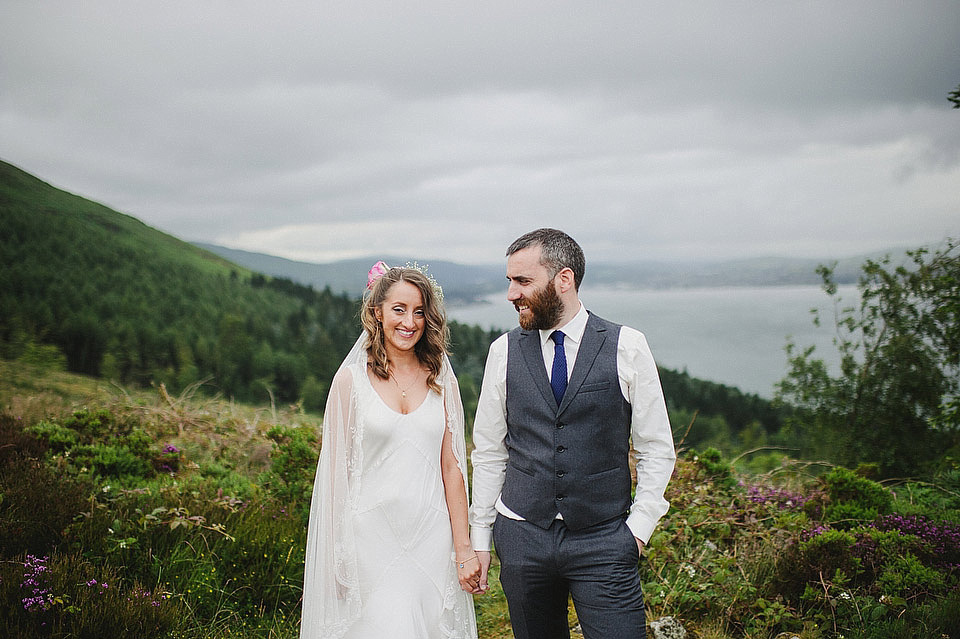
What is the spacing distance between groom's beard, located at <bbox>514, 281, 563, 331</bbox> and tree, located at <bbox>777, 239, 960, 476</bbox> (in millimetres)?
4490

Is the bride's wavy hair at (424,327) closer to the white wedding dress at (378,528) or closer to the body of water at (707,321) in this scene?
the white wedding dress at (378,528)

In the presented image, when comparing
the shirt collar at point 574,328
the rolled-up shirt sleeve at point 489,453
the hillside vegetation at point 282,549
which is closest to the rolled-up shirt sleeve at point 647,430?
the shirt collar at point 574,328

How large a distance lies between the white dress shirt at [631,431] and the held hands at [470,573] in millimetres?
64

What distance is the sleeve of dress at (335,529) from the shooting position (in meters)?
2.82

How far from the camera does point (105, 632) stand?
3100mm

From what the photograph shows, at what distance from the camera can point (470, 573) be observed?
285cm

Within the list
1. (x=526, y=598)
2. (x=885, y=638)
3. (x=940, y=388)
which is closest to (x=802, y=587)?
(x=885, y=638)

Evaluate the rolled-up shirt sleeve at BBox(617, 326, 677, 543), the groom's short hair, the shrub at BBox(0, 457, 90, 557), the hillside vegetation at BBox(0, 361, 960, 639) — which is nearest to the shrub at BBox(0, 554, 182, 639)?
the hillside vegetation at BBox(0, 361, 960, 639)

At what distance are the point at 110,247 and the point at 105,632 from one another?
354 inches

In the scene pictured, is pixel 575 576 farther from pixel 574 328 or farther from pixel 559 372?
pixel 574 328

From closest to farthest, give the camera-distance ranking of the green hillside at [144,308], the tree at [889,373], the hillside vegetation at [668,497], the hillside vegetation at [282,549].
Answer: the hillside vegetation at [282,549] < the hillside vegetation at [668,497] < the tree at [889,373] < the green hillside at [144,308]

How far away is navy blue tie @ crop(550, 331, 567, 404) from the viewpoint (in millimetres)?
2666

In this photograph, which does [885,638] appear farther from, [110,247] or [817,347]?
[110,247]

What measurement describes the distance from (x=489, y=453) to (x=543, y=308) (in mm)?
667
